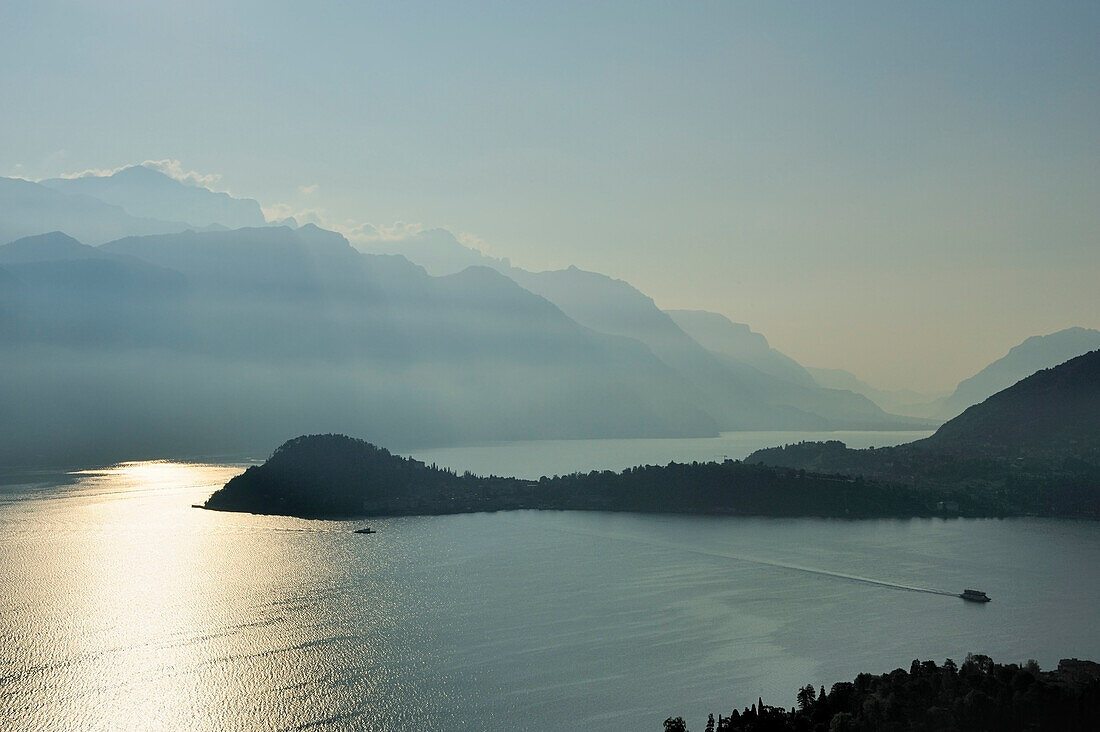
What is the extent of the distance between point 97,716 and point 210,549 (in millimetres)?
84351

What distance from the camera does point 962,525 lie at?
19538cm

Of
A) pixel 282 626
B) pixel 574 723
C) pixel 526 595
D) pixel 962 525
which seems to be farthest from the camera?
pixel 962 525

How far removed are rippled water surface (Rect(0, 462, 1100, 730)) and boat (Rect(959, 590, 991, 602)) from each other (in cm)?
132

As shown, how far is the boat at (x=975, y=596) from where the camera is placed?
385 feet

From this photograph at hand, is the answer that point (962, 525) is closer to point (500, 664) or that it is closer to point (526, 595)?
point (526, 595)

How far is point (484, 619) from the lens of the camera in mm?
105000

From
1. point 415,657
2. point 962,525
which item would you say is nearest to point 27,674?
point 415,657

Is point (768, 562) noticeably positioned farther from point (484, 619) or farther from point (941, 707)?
point (941, 707)

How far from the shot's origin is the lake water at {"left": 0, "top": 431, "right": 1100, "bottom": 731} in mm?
77125

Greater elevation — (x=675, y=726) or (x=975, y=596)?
(x=975, y=596)

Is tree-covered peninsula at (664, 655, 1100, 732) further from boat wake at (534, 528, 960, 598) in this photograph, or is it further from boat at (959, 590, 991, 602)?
boat wake at (534, 528, 960, 598)

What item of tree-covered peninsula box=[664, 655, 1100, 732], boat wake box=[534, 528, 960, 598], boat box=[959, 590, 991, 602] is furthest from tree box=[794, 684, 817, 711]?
boat wake box=[534, 528, 960, 598]

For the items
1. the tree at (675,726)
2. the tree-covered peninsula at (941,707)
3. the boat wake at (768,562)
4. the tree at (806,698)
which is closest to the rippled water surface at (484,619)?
the boat wake at (768,562)

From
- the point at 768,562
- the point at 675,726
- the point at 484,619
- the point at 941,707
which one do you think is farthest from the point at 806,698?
the point at 768,562
